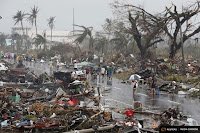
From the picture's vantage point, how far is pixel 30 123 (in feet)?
43.6

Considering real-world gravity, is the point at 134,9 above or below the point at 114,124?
above

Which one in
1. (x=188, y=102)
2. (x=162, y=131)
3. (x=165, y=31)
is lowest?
(x=188, y=102)

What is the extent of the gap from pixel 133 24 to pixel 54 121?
2706 centimetres

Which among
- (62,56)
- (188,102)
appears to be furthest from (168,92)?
(62,56)

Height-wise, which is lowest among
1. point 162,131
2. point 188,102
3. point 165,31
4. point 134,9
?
point 188,102

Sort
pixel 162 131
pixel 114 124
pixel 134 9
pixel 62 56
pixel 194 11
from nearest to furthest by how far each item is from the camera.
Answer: pixel 162 131 → pixel 114 124 → pixel 194 11 → pixel 134 9 → pixel 62 56

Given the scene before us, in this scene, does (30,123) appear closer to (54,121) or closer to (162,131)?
(54,121)

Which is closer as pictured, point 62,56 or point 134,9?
point 134,9

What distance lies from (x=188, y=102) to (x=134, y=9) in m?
19.1

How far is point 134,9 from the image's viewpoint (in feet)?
122

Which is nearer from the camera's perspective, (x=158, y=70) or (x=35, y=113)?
(x=35, y=113)

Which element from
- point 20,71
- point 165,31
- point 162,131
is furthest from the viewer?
point 165,31

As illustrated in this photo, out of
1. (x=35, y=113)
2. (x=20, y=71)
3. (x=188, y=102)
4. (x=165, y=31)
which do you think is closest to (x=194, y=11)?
(x=165, y=31)

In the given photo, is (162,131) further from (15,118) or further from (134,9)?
(134,9)
